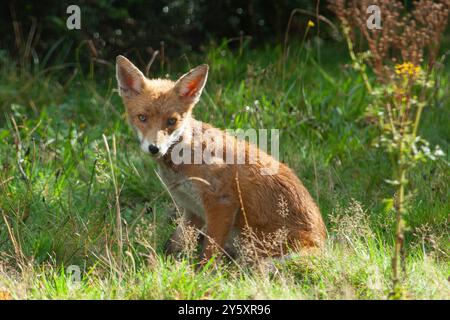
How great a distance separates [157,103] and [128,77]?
37cm

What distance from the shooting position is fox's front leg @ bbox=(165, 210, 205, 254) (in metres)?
5.57

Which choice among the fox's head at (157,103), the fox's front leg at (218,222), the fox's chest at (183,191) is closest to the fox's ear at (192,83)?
the fox's head at (157,103)

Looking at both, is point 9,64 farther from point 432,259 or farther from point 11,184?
point 432,259

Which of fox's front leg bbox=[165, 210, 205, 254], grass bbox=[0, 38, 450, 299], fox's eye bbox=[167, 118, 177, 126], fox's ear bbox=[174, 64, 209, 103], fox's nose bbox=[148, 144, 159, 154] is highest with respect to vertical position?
fox's ear bbox=[174, 64, 209, 103]

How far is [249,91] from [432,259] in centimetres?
333

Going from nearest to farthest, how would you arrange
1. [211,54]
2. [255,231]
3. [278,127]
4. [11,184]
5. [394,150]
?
[394,150] → [255,231] → [11,184] → [278,127] → [211,54]

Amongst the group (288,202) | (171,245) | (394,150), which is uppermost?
(394,150)

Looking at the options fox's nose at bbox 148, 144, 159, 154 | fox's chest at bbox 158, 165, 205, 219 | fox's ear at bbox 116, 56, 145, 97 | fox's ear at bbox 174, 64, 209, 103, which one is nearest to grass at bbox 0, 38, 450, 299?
fox's nose at bbox 148, 144, 159, 154

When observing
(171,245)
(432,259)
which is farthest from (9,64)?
(432,259)

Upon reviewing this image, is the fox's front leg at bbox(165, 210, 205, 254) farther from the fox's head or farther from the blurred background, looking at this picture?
the blurred background

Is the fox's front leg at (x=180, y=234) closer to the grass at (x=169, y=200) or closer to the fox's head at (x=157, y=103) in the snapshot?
the grass at (x=169, y=200)

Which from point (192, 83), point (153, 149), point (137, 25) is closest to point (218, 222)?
point (153, 149)

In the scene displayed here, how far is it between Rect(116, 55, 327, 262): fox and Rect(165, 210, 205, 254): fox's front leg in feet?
0.03

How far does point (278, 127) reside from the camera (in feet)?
23.7
